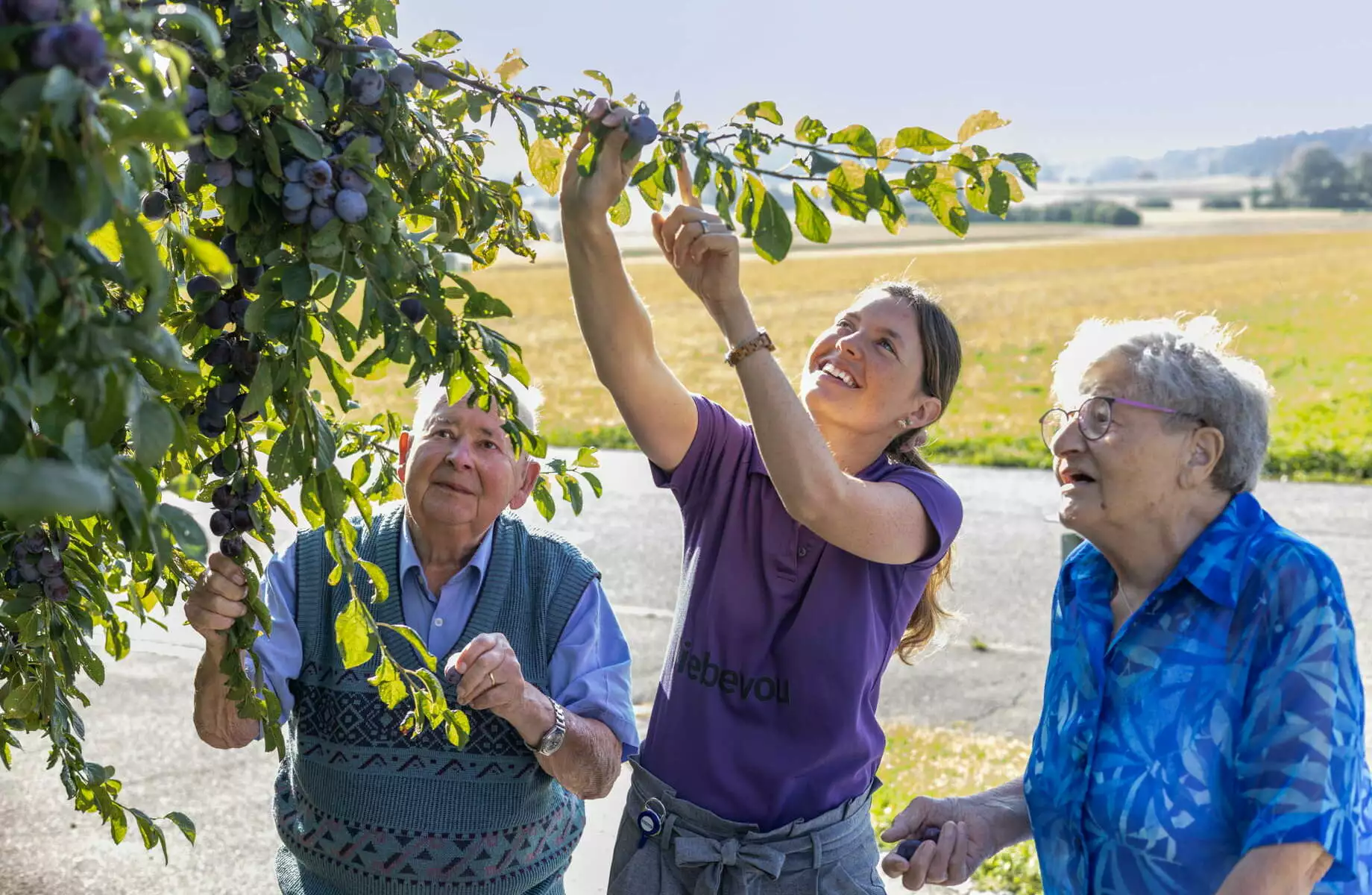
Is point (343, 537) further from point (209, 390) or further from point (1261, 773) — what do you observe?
point (1261, 773)

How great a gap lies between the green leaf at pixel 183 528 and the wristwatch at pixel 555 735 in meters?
1.36

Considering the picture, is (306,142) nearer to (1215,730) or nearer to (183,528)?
(183,528)

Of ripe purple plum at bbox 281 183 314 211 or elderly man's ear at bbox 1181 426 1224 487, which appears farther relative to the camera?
elderly man's ear at bbox 1181 426 1224 487

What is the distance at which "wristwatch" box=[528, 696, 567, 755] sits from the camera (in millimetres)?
2203

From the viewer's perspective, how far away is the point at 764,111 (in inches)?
53.4

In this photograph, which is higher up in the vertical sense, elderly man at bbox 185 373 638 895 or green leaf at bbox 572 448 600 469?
green leaf at bbox 572 448 600 469

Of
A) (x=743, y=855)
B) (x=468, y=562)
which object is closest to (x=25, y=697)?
(x=468, y=562)

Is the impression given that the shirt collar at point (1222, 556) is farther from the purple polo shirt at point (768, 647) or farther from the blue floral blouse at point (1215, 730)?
the purple polo shirt at point (768, 647)

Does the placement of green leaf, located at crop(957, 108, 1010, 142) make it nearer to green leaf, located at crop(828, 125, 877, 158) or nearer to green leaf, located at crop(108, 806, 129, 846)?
green leaf, located at crop(828, 125, 877, 158)

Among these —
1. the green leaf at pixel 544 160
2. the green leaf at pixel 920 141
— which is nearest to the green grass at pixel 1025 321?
the green leaf at pixel 544 160

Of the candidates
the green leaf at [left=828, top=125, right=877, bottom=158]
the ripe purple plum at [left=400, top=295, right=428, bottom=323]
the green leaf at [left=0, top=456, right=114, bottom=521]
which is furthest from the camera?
the green leaf at [left=828, top=125, right=877, bottom=158]

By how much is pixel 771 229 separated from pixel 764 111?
0.39 ft

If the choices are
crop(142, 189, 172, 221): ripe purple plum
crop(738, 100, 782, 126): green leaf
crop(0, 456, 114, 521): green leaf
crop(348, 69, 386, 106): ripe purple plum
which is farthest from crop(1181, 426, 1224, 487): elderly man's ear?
crop(0, 456, 114, 521): green leaf

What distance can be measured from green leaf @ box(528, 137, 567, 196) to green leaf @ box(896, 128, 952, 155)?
1.79 feet
